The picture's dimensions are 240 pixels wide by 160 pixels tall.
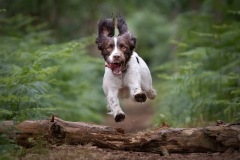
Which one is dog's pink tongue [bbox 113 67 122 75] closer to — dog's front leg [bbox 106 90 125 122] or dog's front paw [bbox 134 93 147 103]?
dog's front leg [bbox 106 90 125 122]

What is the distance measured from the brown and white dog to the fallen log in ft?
1.19

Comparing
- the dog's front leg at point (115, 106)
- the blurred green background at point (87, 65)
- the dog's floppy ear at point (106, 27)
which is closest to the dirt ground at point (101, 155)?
the dog's front leg at point (115, 106)

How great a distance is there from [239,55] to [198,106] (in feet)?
5.65

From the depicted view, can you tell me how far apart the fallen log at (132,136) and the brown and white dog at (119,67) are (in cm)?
36

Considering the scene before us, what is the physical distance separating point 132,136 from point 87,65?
389 inches

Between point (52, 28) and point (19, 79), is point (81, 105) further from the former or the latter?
point (19, 79)

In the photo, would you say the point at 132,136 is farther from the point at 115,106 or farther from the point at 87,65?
the point at 87,65

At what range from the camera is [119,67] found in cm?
740

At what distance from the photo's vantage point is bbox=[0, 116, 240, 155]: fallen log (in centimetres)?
640

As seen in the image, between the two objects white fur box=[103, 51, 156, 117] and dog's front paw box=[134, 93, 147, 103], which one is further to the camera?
white fur box=[103, 51, 156, 117]

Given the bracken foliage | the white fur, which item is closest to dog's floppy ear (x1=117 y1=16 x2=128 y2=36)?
the white fur

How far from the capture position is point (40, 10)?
16531mm

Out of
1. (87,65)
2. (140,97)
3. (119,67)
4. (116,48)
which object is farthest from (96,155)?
(87,65)

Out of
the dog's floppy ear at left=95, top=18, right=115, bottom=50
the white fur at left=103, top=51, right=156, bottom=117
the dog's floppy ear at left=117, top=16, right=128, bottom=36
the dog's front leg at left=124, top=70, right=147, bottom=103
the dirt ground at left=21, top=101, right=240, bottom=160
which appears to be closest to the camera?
the dirt ground at left=21, top=101, right=240, bottom=160
